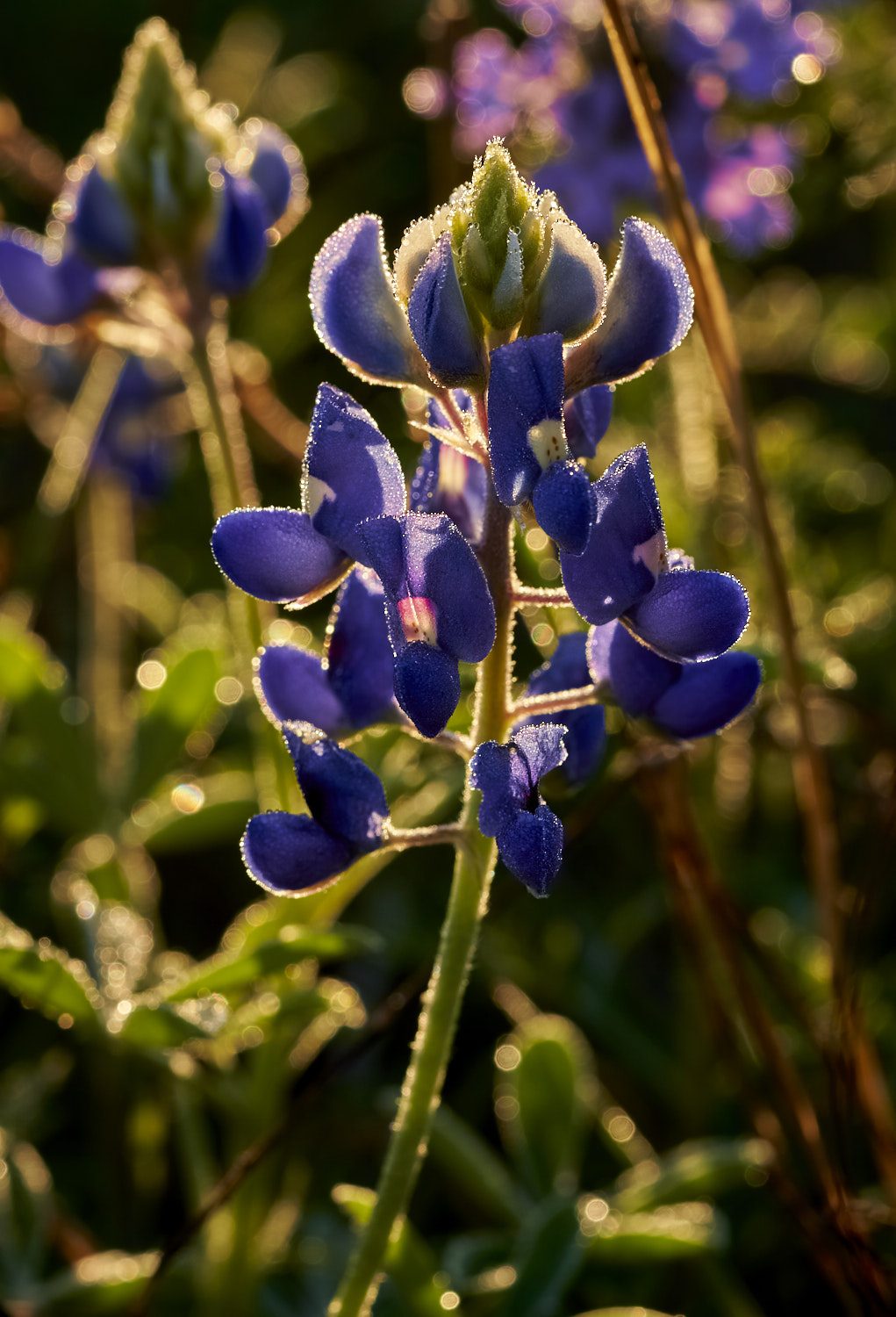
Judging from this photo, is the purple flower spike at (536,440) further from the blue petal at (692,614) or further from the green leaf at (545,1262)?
the green leaf at (545,1262)

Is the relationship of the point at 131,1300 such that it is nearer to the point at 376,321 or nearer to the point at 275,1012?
the point at 275,1012

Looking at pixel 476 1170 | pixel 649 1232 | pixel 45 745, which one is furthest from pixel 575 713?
pixel 45 745

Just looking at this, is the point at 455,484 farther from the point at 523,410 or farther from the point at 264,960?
the point at 264,960

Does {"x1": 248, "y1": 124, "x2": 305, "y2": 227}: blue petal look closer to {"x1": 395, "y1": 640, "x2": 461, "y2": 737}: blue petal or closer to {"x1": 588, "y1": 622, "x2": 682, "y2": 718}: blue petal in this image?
Result: {"x1": 588, "y1": 622, "x2": 682, "y2": 718}: blue petal

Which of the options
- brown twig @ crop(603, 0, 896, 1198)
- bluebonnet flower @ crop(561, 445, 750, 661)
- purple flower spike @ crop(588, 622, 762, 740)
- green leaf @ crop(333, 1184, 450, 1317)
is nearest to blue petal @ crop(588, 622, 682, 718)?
purple flower spike @ crop(588, 622, 762, 740)

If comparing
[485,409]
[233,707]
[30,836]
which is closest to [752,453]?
[485,409]

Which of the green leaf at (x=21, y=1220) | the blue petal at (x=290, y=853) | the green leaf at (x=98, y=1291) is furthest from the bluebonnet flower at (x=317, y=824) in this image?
the green leaf at (x=21, y=1220)
